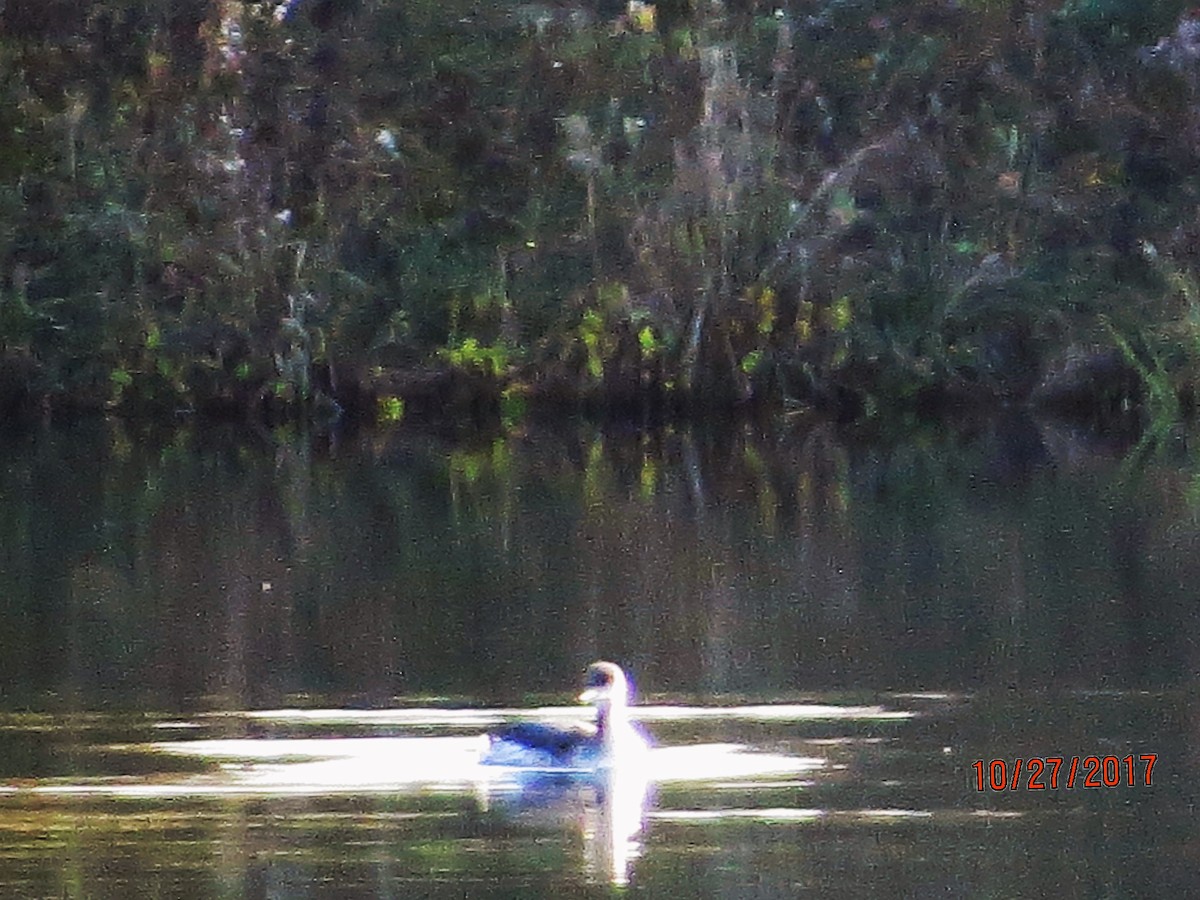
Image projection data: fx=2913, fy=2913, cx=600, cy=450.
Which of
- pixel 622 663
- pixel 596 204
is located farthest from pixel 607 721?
pixel 596 204

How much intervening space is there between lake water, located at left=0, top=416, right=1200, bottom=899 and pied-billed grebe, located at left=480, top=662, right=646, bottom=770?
0.21 ft

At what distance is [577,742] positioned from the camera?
788 centimetres

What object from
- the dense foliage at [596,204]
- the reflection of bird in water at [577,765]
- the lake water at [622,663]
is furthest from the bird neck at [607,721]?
the dense foliage at [596,204]

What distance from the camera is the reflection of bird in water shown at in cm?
751

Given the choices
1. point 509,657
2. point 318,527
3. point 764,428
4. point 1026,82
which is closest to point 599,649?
point 509,657

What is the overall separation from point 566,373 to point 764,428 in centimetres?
151

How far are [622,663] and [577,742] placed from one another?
1812 mm

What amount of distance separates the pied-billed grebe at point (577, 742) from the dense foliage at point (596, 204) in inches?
479

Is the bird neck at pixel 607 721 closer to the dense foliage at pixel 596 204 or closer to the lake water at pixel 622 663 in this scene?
the lake water at pixel 622 663

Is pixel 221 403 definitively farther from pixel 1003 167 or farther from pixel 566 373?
pixel 1003 167

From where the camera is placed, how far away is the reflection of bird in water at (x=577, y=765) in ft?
24.6
